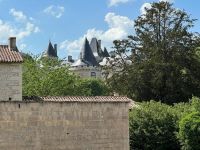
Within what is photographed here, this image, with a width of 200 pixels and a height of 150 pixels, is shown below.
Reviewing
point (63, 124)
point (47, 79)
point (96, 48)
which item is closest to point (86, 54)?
point (96, 48)

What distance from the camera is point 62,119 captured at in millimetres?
25188

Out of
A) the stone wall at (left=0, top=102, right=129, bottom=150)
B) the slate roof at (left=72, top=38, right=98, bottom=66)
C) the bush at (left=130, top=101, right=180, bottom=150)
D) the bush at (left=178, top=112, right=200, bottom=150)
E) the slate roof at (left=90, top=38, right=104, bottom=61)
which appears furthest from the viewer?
the slate roof at (left=90, top=38, right=104, bottom=61)

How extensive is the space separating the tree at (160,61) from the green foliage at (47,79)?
3873 mm

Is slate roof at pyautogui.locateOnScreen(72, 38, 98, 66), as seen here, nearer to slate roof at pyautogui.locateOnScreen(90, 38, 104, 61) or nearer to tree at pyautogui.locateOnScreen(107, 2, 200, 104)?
slate roof at pyautogui.locateOnScreen(90, 38, 104, 61)

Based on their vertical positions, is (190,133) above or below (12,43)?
below

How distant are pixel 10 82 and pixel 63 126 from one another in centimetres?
597

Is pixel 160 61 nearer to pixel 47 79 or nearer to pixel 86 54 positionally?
pixel 47 79

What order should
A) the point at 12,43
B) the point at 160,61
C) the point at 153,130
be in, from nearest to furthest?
the point at 153,130
the point at 12,43
the point at 160,61

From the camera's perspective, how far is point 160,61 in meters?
45.7

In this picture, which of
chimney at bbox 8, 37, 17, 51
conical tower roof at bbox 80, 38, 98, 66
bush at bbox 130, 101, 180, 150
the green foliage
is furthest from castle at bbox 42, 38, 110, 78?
bush at bbox 130, 101, 180, 150

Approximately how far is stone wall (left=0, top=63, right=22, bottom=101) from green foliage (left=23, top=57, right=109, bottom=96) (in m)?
15.9

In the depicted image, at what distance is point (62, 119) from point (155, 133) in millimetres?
7718

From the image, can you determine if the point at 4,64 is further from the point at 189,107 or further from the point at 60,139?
the point at 189,107

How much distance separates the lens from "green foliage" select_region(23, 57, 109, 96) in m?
46.6
